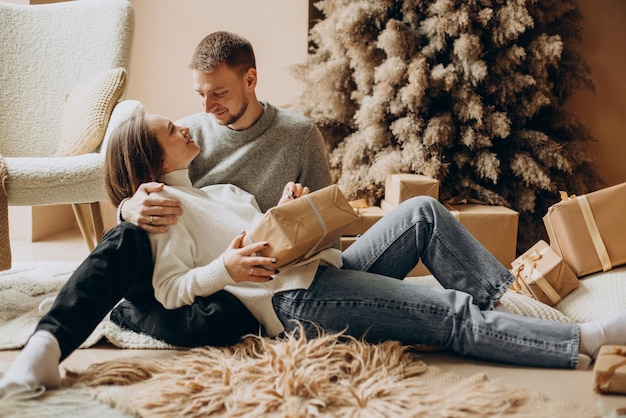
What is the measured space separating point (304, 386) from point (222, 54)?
0.87 metres

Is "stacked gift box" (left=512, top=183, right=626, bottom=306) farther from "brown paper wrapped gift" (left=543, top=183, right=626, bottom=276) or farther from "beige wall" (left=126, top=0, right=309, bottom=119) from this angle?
"beige wall" (left=126, top=0, right=309, bottom=119)

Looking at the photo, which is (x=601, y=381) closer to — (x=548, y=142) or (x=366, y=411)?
→ (x=366, y=411)

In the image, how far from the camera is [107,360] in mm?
1504

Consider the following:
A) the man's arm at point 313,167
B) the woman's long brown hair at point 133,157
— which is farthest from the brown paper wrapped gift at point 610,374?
the woman's long brown hair at point 133,157

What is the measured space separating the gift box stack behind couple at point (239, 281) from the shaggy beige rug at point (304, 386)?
0.07m

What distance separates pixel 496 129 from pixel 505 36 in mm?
342

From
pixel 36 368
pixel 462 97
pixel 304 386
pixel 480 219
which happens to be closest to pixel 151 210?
pixel 36 368

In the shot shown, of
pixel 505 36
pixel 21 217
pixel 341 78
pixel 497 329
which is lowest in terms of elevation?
pixel 21 217

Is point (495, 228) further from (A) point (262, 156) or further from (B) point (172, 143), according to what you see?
(B) point (172, 143)

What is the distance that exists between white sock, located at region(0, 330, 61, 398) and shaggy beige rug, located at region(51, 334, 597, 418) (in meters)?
0.07

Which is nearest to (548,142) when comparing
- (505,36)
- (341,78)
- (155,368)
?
(505,36)

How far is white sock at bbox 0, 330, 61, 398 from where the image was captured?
3.95ft

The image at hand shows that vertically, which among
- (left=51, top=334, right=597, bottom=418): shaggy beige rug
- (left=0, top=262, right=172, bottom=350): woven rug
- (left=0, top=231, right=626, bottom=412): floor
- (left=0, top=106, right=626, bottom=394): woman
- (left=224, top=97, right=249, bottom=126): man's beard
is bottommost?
(left=0, top=262, right=172, bottom=350): woven rug

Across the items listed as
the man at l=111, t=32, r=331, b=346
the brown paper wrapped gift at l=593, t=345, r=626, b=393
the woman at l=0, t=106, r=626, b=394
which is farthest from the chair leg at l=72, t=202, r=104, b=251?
the brown paper wrapped gift at l=593, t=345, r=626, b=393
